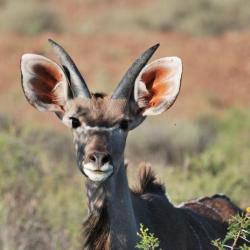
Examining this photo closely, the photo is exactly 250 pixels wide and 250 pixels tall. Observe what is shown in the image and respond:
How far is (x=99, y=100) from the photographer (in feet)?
23.7

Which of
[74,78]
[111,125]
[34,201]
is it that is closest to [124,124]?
[111,125]

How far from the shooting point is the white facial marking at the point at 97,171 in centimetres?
672

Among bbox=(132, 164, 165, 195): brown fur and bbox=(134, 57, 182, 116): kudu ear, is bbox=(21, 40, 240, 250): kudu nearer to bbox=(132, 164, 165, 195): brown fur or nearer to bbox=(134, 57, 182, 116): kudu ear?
bbox=(134, 57, 182, 116): kudu ear

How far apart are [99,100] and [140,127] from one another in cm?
1546

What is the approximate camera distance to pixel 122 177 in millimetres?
7188

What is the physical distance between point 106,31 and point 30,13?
321cm

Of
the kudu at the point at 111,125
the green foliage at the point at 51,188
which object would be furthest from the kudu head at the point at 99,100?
the green foliage at the point at 51,188

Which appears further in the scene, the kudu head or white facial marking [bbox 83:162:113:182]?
the kudu head

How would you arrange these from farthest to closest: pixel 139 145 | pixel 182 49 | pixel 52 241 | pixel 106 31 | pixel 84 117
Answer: pixel 106 31
pixel 182 49
pixel 139 145
pixel 52 241
pixel 84 117

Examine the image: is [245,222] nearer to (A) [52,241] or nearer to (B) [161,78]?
(B) [161,78]

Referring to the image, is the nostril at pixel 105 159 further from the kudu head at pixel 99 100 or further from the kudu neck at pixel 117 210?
the kudu neck at pixel 117 210

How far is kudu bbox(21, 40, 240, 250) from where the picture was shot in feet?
23.0

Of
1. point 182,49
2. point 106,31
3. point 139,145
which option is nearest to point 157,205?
point 139,145

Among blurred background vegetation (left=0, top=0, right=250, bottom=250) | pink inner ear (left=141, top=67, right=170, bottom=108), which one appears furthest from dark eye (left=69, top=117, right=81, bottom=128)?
blurred background vegetation (left=0, top=0, right=250, bottom=250)
